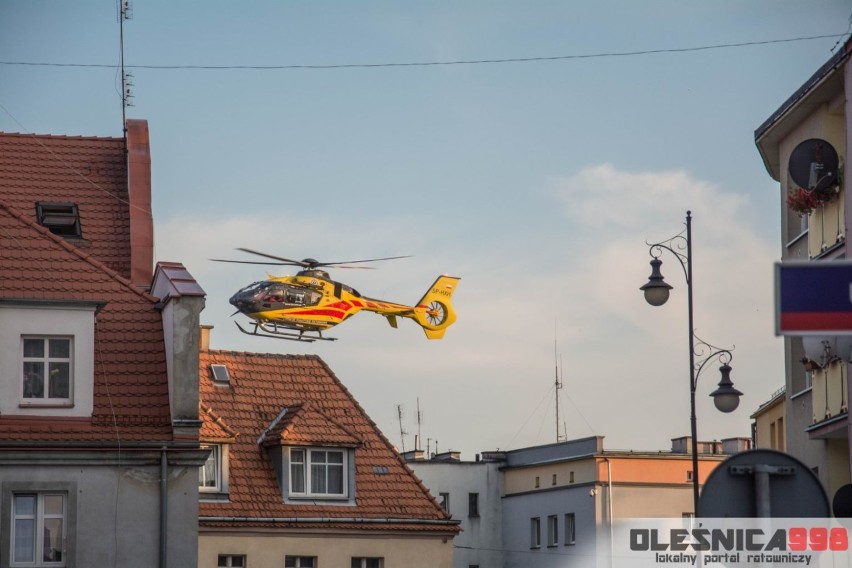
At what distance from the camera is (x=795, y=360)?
28.6m

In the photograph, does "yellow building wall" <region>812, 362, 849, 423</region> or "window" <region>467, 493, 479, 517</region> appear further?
"window" <region>467, 493, 479, 517</region>

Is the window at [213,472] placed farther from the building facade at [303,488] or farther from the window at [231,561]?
the window at [231,561]

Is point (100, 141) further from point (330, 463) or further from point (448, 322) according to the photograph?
point (448, 322)

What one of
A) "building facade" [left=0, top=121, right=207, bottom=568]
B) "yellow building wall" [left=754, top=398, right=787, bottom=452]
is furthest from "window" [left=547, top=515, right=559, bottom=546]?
"building facade" [left=0, top=121, right=207, bottom=568]

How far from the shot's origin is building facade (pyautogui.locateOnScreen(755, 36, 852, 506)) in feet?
80.7

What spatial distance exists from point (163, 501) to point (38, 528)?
77.6 inches

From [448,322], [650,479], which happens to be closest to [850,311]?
[448,322]

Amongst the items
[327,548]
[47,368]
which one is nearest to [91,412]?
[47,368]

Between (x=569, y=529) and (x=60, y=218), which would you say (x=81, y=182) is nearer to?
(x=60, y=218)

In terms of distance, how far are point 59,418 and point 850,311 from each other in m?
19.7

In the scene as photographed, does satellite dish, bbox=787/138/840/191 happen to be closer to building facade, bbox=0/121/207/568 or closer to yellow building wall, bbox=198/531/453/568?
building facade, bbox=0/121/207/568

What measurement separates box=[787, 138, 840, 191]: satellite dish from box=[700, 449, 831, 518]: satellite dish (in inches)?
688

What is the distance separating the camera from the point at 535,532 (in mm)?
69812

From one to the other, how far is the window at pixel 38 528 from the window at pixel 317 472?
41.0 ft
